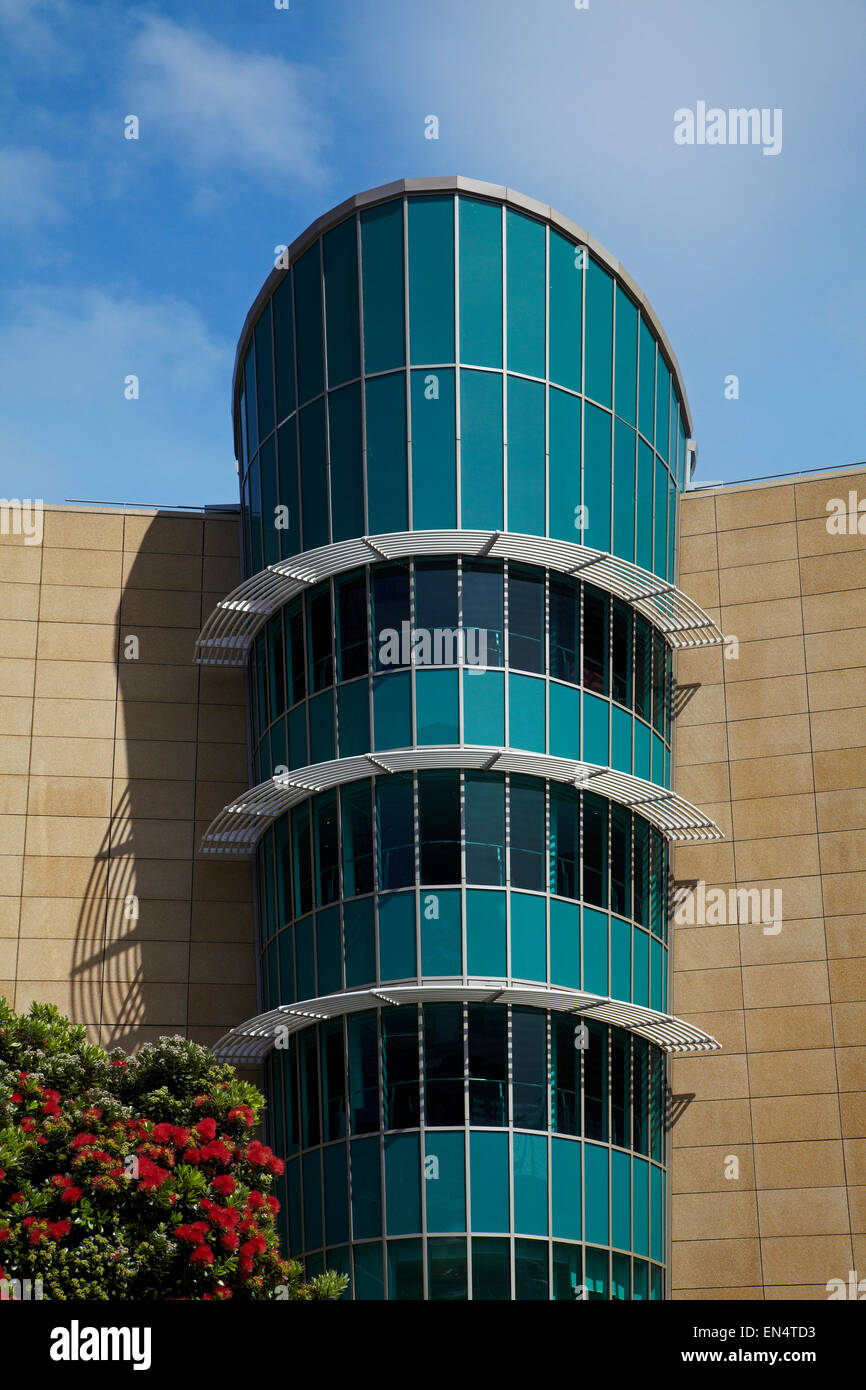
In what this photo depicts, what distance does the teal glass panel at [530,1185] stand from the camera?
87.9 ft

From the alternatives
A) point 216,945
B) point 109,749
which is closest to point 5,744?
point 109,749

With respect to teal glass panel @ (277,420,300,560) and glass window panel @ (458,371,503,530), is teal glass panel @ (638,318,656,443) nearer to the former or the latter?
glass window panel @ (458,371,503,530)

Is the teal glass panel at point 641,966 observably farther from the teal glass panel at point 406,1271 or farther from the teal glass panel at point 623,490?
the teal glass panel at point 623,490

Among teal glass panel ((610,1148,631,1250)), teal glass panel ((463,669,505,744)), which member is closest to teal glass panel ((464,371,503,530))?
teal glass panel ((463,669,505,744))

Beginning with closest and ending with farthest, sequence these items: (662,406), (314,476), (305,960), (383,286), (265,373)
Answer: (305,960) → (383,286) → (314,476) → (265,373) → (662,406)

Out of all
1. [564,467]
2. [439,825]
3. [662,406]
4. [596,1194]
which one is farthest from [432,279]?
[596,1194]

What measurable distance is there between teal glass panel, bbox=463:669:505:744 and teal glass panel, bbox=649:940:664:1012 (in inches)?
229

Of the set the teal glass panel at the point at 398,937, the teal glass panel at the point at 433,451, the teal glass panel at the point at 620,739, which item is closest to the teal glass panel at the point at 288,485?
the teal glass panel at the point at 433,451

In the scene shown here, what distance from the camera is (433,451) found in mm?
29453

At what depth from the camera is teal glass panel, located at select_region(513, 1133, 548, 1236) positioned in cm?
2680

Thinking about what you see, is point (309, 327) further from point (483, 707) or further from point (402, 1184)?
point (402, 1184)

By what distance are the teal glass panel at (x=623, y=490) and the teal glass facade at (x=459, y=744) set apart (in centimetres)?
6

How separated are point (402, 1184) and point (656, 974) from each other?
7.15 metres

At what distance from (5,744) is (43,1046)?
10335 millimetres
